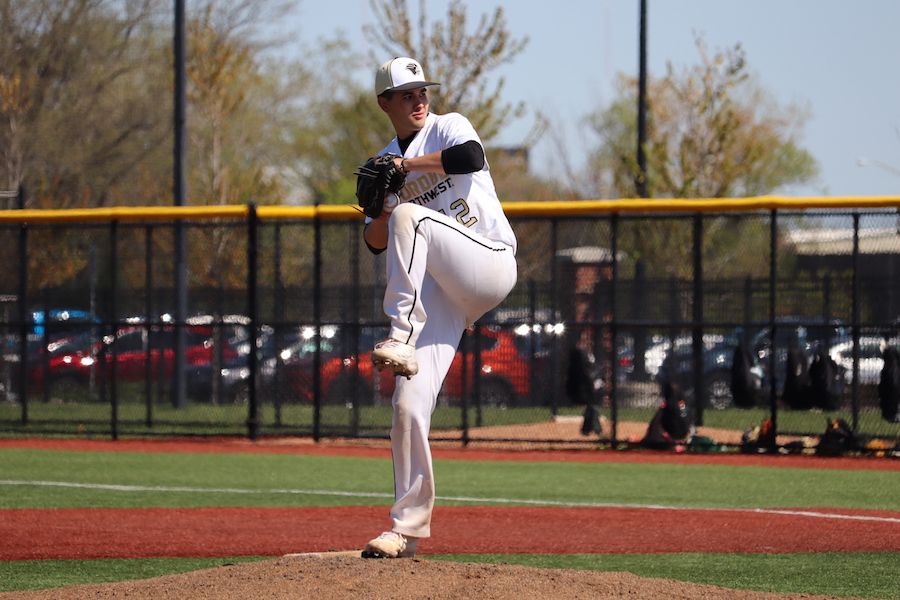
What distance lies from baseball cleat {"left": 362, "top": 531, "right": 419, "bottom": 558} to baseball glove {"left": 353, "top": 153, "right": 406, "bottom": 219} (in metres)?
1.42

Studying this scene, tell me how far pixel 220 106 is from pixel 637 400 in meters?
16.4

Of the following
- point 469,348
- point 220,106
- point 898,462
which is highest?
point 220,106

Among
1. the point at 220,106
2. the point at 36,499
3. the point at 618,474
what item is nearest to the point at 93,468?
the point at 36,499

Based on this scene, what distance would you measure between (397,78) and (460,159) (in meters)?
0.49

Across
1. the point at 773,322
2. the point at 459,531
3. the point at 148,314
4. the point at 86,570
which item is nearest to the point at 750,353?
the point at 773,322

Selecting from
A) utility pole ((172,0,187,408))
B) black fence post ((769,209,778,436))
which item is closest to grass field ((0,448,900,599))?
black fence post ((769,209,778,436))

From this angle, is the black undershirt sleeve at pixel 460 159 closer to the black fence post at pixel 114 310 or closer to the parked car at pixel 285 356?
the parked car at pixel 285 356

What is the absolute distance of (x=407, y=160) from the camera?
4461 mm

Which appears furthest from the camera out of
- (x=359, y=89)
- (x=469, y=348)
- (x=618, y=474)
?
(x=359, y=89)

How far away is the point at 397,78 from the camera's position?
4.55 metres

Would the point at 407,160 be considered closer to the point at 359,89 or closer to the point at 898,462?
the point at 898,462

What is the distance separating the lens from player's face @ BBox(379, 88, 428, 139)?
4672mm

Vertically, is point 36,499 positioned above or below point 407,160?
below

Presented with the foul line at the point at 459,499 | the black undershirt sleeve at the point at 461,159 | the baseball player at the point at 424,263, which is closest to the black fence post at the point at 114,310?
the foul line at the point at 459,499
